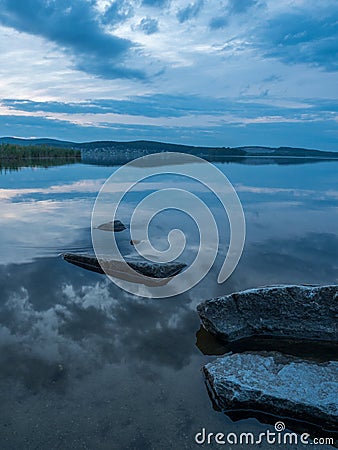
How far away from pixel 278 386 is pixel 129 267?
17.8 feet

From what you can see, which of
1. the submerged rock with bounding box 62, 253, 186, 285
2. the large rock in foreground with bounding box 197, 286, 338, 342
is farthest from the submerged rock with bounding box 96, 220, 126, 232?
the large rock in foreground with bounding box 197, 286, 338, 342

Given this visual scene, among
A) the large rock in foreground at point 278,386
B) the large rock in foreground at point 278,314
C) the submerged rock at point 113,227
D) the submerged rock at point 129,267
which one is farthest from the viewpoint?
the submerged rock at point 113,227

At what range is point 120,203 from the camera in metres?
23.6

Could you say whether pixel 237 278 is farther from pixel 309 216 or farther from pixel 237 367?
pixel 309 216

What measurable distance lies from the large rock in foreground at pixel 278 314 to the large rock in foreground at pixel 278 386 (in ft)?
3.50

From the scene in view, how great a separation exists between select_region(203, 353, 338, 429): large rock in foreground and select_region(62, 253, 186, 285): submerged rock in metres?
4.02

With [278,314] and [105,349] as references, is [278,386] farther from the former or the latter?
[105,349]

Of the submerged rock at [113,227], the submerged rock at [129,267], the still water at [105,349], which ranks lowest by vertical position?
the still water at [105,349]

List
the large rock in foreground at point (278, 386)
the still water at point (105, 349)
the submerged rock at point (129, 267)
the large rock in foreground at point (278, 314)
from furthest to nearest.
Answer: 1. the submerged rock at point (129, 267)
2. the large rock in foreground at point (278, 314)
3. the large rock in foreground at point (278, 386)
4. the still water at point (105, 349)

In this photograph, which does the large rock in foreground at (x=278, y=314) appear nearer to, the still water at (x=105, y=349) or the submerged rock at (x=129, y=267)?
the still water at (x=105, y=349)

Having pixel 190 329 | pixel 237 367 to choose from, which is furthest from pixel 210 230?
pixel 237 367

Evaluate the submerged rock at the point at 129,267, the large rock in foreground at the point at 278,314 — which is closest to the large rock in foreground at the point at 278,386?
the large rock in foreground at the point at 278,314

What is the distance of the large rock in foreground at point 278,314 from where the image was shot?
21.6 ft

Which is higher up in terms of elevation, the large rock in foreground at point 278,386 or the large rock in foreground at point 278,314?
the large rock in foreground at point 278,314
